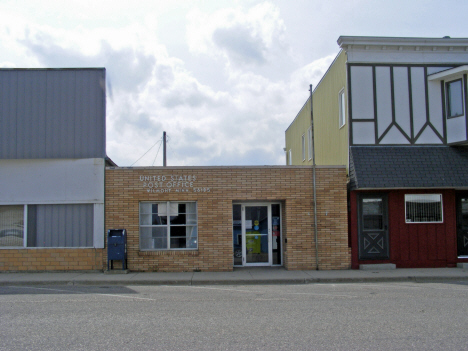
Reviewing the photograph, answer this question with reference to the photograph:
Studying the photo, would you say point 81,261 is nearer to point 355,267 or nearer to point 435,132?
point 355,267

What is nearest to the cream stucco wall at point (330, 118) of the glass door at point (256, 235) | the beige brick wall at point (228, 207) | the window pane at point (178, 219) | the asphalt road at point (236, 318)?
the beige brick wall at point (228, 207)

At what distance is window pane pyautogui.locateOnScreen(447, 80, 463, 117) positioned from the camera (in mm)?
14564

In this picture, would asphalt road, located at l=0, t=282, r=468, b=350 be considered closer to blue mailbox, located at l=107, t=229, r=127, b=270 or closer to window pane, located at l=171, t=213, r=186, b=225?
blue mailbox, located at l=107, t=229, r=127, b=270

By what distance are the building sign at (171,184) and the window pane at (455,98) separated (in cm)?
847

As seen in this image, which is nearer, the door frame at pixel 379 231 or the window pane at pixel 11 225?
the window pane at pixel 11 225

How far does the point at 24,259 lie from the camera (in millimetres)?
13922

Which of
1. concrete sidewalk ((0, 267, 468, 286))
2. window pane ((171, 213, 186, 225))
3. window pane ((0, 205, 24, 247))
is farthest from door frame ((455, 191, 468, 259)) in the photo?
window pane ((0, 205, 24, 247))

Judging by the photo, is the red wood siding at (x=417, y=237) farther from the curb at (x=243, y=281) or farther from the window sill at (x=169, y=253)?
the window sill at (x=169, y=253)

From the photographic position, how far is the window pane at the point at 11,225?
14141 mm

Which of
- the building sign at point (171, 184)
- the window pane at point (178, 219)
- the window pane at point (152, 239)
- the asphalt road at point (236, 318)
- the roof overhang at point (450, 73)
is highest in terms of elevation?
the roof overhang at point (450, 73)

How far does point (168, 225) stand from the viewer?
14.4 meters

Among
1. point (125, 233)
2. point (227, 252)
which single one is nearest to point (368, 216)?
point (227, 252)

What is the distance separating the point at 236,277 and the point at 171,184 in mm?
3675

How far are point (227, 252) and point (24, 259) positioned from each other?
6.35 meters
